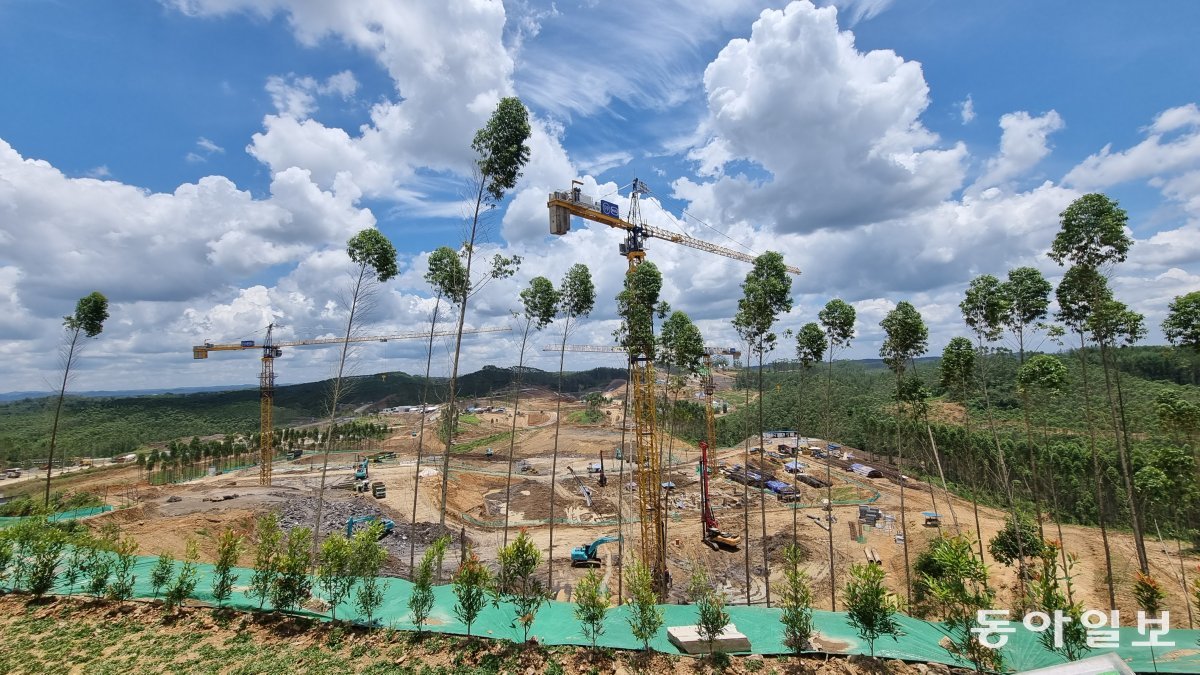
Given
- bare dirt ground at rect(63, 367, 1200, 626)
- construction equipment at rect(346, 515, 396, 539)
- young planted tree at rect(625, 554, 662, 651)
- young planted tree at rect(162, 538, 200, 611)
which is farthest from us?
construction equipment at rect(346, 515, 396, 539)

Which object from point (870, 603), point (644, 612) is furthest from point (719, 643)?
point (870, 603)

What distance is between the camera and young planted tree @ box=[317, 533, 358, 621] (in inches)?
396

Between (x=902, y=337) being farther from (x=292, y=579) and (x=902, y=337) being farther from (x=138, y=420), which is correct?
(x=138, y=420)

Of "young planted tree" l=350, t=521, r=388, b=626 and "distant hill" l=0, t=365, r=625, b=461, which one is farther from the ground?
"young planted tree" l=350, t=521, r=388, b=626

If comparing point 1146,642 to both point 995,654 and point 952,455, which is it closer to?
point 995,654

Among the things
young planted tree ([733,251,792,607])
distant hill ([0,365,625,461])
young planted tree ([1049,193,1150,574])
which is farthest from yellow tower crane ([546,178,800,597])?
distant hill ([0,365,625,461])

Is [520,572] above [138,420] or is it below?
above

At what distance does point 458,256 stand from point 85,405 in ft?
612

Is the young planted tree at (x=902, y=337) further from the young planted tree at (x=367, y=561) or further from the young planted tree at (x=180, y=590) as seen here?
the young planted tree at (x=180, y=590)

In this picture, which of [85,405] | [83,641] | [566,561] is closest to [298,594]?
[83,641]

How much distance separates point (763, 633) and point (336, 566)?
9.53 metres

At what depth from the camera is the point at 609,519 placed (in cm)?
4050

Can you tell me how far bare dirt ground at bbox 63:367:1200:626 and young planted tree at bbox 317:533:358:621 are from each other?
13.1 ft

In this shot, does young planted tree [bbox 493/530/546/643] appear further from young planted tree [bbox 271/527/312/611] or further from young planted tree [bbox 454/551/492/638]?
young planted tree [bbox 271/527/312/611]
